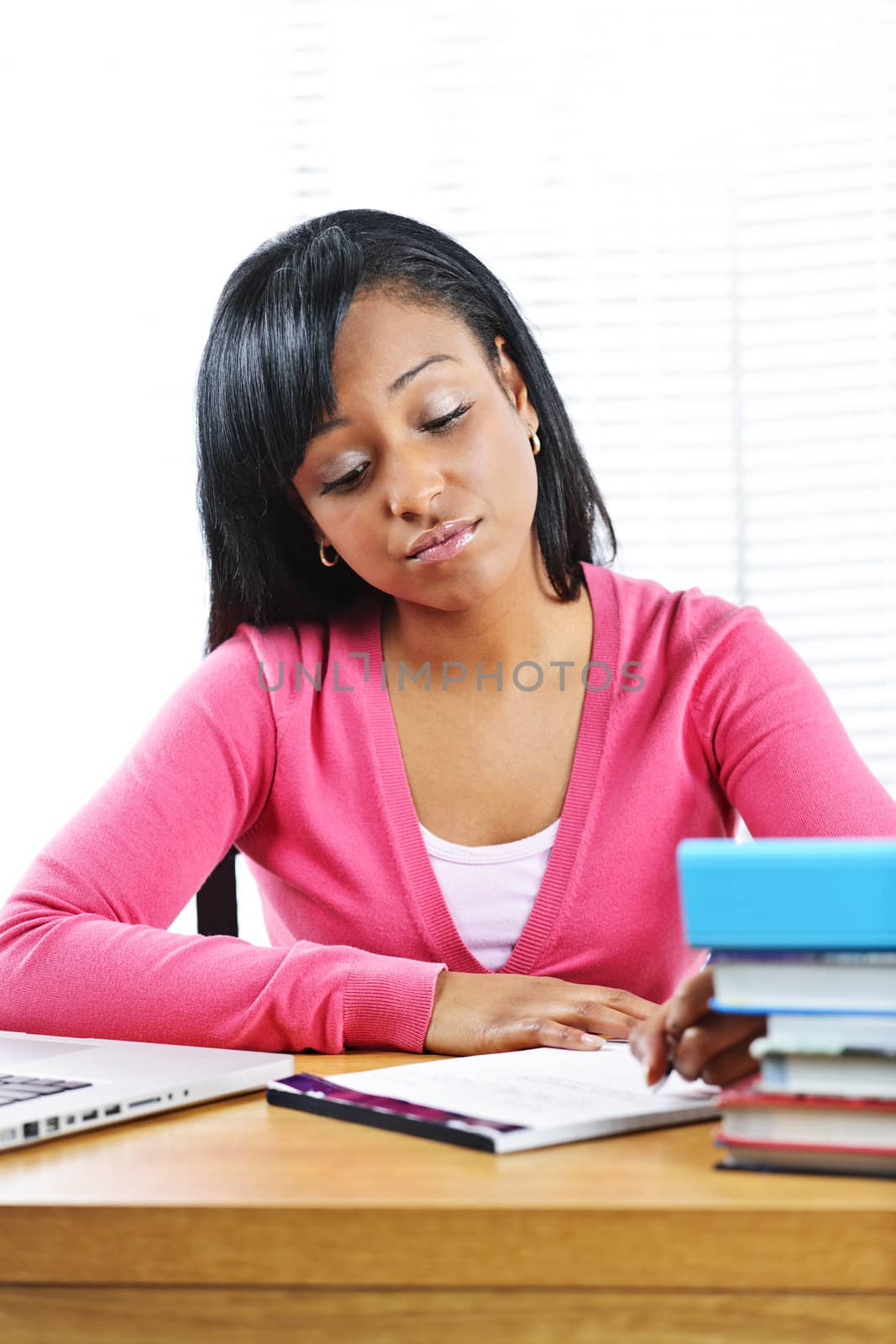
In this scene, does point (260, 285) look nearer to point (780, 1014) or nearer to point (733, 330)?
point (780, 1014)

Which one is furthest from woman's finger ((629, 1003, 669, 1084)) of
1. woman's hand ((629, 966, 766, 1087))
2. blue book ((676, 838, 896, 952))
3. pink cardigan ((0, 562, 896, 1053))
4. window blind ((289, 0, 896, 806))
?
window blind ((289, 0, 896, 806))

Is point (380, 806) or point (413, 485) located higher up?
point (413, 485)

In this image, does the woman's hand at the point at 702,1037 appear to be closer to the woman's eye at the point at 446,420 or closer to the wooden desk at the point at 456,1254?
the wooden desk at the point at 456,1254

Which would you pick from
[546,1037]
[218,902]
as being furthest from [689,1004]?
[218,902]

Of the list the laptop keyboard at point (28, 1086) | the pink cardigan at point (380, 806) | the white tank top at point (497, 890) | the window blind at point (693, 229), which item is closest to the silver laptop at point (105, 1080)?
the laptop keyboard at point (28, 1086)

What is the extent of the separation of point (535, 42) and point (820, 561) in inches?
36.9

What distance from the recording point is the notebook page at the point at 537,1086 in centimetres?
68

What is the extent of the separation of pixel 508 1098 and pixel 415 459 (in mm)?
623

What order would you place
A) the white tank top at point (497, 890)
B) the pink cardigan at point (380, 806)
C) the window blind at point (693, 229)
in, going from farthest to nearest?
the window blind at point (693, 229) < the white tank top at point (497, 890) < the pink cardigan at point (380, 806)

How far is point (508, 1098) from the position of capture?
72 centimetres

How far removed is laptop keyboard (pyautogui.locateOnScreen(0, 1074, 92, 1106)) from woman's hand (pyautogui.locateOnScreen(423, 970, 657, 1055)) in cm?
27

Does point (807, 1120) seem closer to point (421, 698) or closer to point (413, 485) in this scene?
point (413, 485)

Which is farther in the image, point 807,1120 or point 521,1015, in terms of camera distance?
point 521,1015

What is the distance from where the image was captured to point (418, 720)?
4.45 feet
